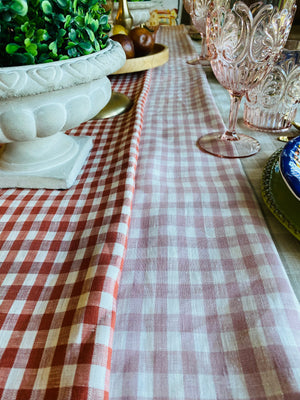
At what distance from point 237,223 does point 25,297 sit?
0.18 meters

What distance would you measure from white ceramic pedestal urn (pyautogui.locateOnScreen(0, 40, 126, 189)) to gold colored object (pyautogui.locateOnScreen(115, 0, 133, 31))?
1.87 feet

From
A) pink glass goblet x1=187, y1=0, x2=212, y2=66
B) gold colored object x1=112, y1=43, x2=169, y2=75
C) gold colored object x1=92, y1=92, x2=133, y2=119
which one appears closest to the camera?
gold colored object x1=92, y1=92, x2=133, y2=119

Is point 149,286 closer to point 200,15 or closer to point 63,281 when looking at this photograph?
point 63,281

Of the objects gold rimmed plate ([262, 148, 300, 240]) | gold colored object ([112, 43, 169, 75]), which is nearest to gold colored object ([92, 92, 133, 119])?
gold colored object ([112, 43, 169, 75])

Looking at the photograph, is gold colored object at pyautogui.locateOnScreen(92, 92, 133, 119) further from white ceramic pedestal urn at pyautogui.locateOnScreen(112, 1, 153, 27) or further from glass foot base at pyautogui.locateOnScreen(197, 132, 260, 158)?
white ceramic pedestal urn at pyautogui.locateOnScreen(112, 1, 153, 27)

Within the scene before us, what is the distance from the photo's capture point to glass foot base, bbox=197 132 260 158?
1.26 feet

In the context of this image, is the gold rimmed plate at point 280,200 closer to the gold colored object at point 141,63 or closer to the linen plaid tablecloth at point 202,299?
the linen plaid tablecloth at point 202,299

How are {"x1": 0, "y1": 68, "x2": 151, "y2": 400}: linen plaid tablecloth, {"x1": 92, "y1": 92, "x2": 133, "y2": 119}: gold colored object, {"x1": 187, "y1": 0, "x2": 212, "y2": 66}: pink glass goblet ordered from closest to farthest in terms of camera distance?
{"x1": 0, "y1": 68, "x2": 151, "y2": 400}: linen plaid tablecloth < {"x1": 92, "y1": 92, "x2": 133, "y2": 119}: gold colored object < {"x1": 187, "y1": 0, "x2": 212, "y2": 66}: pink glass goblet

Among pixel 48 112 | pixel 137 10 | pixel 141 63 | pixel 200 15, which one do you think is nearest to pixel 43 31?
pixel 48 112

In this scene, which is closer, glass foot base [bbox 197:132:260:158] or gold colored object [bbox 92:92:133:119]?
glass foot base [bbox 197:132:260:158]

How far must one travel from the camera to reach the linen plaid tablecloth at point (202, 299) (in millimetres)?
170

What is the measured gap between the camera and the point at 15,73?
24 centimetres

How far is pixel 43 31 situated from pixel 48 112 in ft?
0.21

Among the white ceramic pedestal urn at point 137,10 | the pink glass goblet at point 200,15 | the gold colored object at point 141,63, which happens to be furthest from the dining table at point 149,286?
the white ceramic pedestal urn at point 137,10
